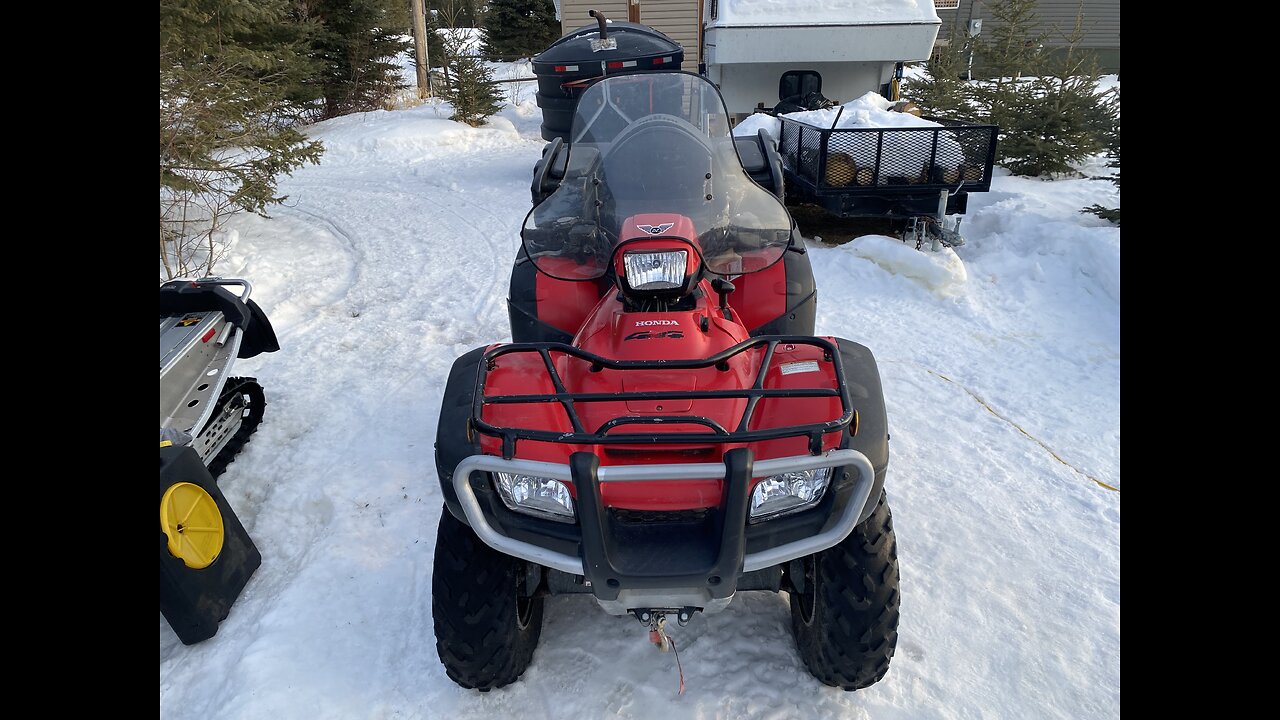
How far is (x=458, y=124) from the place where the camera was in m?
13.2

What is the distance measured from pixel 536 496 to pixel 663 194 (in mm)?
1561

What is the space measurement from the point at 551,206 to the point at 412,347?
2.39 meters

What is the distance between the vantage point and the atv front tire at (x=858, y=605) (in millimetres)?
A: 2309

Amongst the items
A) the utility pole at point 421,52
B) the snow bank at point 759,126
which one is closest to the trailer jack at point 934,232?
the snow bank at point 759,126

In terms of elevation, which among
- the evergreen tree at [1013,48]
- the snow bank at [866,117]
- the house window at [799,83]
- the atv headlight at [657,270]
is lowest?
the atv headlight at [657,270]

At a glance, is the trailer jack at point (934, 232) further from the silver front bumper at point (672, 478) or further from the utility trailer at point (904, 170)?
the silver front bumper at point (672, 478)

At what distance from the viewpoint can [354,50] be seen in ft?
50.9

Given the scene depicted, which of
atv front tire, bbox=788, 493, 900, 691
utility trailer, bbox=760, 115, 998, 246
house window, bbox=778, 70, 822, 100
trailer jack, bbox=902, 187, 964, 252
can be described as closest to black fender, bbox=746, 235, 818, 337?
atv front tire, bbox=788, 493, 900, 691

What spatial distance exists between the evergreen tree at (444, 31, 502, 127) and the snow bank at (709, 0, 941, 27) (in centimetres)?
606

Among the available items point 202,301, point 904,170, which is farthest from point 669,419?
point 904,170

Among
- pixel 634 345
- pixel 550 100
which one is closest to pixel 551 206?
pixel 634 345

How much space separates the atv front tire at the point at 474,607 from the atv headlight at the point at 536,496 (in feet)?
1.08

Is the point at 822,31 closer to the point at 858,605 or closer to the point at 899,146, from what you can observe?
the point at 899,146

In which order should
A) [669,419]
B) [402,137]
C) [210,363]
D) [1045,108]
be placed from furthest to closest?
[402,137], [1045,108], [210,363], [669,419]
